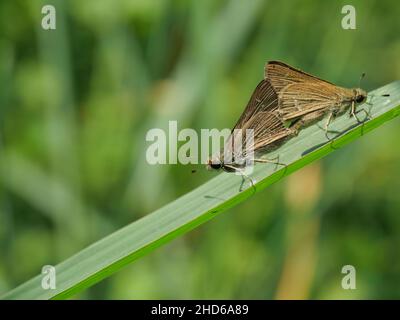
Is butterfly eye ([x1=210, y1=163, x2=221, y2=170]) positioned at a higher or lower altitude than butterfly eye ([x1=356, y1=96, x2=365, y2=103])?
lower

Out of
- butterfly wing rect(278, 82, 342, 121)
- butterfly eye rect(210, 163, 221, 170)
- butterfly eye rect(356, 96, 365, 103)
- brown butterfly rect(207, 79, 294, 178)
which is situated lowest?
butterfly eye rect(210, 163, 221, 170)

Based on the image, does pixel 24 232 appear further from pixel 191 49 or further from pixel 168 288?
pixel 191 49

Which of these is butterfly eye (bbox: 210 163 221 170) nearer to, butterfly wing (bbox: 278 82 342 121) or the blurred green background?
butterfly wing (bbox: 278 82 342 121)

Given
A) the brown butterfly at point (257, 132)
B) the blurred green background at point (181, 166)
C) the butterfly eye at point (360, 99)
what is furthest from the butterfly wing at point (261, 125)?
the blurred green background at point (181, 166)

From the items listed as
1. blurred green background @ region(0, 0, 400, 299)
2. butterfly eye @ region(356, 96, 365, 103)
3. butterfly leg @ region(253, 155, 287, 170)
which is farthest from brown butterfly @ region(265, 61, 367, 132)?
blurred green background @ region(0, 0, 400, 299)

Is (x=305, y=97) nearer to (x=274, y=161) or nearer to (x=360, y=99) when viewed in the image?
(x=360, y=99)

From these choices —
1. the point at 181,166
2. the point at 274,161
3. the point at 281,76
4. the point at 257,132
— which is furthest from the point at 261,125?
the point at 181,166
